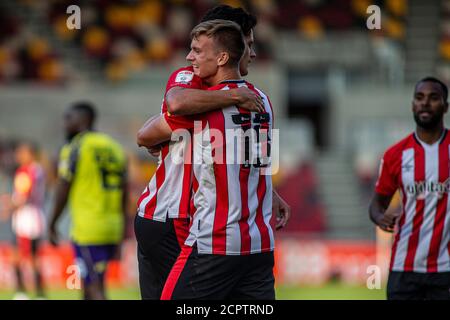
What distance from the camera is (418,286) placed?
226 inches

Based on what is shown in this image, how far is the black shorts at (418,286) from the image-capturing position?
568 cm

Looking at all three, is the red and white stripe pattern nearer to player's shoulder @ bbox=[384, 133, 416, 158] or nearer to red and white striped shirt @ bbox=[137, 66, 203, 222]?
red and white striped shirt @ bbox=[137, 66, 203, 222]

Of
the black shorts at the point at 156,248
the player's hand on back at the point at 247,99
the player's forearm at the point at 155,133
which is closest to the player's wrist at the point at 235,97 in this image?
the player's hand on back at the point at 247,99

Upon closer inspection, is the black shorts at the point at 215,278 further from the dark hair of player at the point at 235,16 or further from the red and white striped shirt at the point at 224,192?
the dark hair of player at the point at 235,16

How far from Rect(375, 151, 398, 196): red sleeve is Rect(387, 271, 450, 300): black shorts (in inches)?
21.6

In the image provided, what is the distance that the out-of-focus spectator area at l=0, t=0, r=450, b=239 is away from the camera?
16797mm

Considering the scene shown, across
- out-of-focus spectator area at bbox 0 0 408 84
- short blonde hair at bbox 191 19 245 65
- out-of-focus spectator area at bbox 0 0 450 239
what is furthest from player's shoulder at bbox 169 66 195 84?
out-of-focus spectator area at bbox 0 0 408 84

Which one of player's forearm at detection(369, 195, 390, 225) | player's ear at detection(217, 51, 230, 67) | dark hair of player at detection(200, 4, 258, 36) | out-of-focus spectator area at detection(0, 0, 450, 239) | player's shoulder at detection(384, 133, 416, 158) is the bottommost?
player's forearm at detection(369, 195, 390, 225)

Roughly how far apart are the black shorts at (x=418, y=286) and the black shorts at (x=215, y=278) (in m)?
1.78

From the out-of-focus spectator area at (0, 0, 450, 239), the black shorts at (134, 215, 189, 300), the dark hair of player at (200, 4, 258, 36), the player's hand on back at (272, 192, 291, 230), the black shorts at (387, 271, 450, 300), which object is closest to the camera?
the dark hair of player at (200, 4, 258, 36)

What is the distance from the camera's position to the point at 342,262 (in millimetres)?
14906

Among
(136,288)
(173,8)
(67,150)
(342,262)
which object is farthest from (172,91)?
(173,8)
